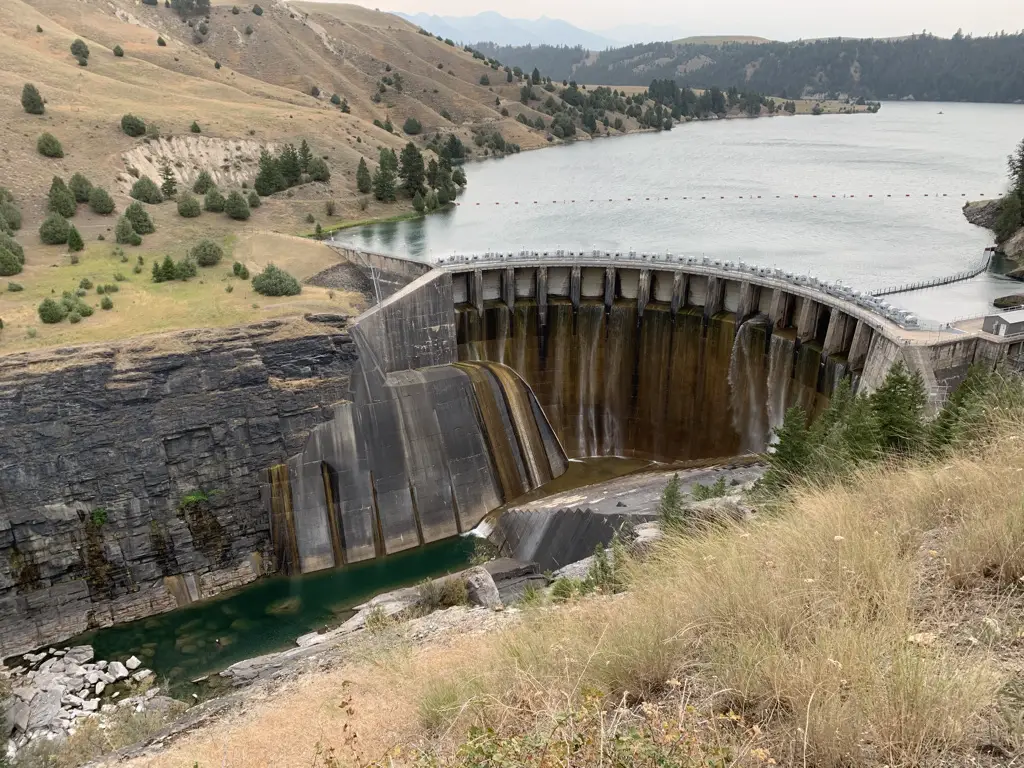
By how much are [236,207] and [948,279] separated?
1745 inches

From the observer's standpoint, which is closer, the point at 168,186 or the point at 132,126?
the point at 168,186

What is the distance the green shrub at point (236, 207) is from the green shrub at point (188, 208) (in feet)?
5.92

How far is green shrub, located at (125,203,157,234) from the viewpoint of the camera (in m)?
39.7

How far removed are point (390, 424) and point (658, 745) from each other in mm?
25300

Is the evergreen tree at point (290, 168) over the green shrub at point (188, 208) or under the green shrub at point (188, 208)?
over

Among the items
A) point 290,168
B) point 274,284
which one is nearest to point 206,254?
point 274,284

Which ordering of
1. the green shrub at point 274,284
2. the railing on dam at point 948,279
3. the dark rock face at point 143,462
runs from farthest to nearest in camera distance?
the railing on dam at point 948,279 < the green shrub at point 274,284 < the dark rock face at point 143,462

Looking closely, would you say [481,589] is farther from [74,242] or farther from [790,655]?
[74,242]

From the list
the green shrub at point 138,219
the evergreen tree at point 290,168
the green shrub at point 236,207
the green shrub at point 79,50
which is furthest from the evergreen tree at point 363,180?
the green shrub at point 79,50

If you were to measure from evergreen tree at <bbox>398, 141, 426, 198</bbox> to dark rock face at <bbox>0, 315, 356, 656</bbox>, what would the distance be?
35.7m

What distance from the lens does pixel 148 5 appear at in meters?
115

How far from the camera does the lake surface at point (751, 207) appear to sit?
4706 cm

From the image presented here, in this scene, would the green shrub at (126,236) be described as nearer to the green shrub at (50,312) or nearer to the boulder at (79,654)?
the green shrub at (50,312)

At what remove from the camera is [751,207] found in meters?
60.4
